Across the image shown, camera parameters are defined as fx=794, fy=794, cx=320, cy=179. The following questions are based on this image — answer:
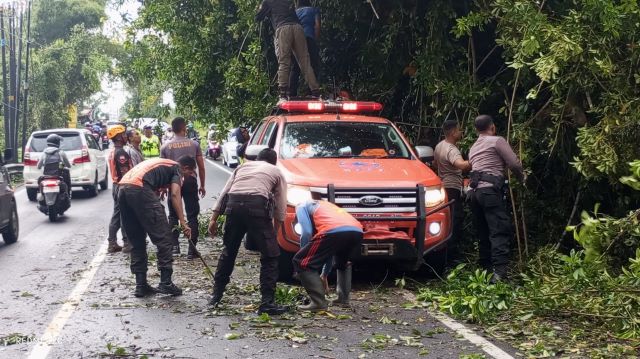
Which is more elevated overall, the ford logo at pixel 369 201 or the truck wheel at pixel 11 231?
the ford logo at pixel 369 201

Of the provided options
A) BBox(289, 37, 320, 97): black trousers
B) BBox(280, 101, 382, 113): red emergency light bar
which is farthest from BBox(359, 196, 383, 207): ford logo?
BBox(289, 37, 320, 97): black trousers

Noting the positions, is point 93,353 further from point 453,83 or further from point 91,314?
point 453,83

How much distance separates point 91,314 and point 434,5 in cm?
635

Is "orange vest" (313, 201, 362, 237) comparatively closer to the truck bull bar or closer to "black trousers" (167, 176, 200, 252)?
the truck bull bar

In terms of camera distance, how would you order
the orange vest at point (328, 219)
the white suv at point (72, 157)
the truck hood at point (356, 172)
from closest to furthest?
the orange vest at point (328, 219), the truck hood at point (356, 172), the white suv at point (72, 157)

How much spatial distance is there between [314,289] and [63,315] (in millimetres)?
2363

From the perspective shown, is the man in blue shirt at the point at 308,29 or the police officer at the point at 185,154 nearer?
the police officer at the point at 185,154

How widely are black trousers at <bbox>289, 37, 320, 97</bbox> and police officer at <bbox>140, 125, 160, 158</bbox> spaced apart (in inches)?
140

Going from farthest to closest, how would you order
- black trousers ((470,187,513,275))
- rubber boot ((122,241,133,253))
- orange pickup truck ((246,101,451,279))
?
rubber boot ((122,241,133,253)) < black trousers ((470,187,513,275)) < orange pickup truck ((246,101,451,279))

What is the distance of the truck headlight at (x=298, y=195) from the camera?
27.6ft

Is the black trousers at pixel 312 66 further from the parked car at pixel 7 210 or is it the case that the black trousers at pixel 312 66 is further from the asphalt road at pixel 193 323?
the parked car at pixel 7 210

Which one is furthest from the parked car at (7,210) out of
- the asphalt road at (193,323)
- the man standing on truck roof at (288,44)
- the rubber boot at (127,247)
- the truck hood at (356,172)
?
the truck hood at (356,172)

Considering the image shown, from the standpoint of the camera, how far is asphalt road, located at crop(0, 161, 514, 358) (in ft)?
20.3

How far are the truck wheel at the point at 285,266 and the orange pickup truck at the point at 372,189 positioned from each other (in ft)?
0.04
